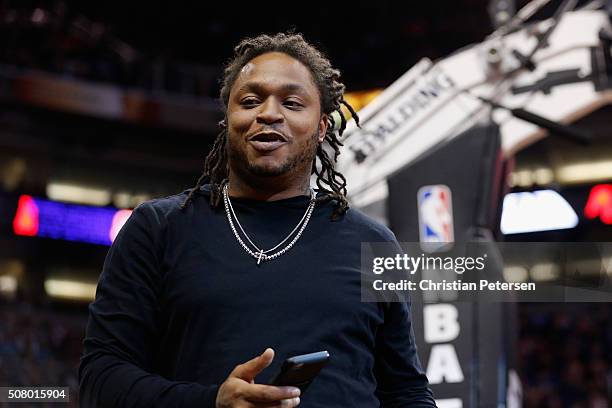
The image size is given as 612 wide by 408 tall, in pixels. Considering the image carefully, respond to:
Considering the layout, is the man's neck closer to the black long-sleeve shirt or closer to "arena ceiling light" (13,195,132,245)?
the black long-sleeve shirt

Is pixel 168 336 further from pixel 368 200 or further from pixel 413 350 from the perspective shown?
pixel 368 200

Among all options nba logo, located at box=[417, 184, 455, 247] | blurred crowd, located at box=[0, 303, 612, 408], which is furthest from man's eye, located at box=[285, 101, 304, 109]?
blurred crowd, located at box=[0, 303, 612, 408]

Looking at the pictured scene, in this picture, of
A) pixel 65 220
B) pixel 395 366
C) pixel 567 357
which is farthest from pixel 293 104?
pixel 65 220

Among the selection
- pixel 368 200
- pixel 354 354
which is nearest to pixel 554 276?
pixel 368 200

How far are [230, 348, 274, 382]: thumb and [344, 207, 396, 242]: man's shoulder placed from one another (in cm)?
42

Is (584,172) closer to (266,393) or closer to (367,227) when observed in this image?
(367,227)

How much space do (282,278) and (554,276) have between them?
5.33 feet

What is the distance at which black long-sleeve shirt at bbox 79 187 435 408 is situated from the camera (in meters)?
1.32

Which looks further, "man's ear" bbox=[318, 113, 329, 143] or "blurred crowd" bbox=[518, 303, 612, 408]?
"blurred crowd" bbox=[518, 303, 612, 408]

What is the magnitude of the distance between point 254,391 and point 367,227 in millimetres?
479

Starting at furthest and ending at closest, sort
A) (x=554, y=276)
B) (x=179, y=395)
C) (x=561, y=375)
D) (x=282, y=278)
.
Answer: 1. (x=561, y=375)
2. (x=554, y=276)
3. (x=282, y=278)
4. (x=179, y=395)

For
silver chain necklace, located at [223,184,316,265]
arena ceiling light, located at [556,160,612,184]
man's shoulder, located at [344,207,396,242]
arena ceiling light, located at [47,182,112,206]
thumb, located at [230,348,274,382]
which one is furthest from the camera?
arena ceiling light, located at [47,182,112,206]

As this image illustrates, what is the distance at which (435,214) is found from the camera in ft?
10.8

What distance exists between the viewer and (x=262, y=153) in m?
1.43
